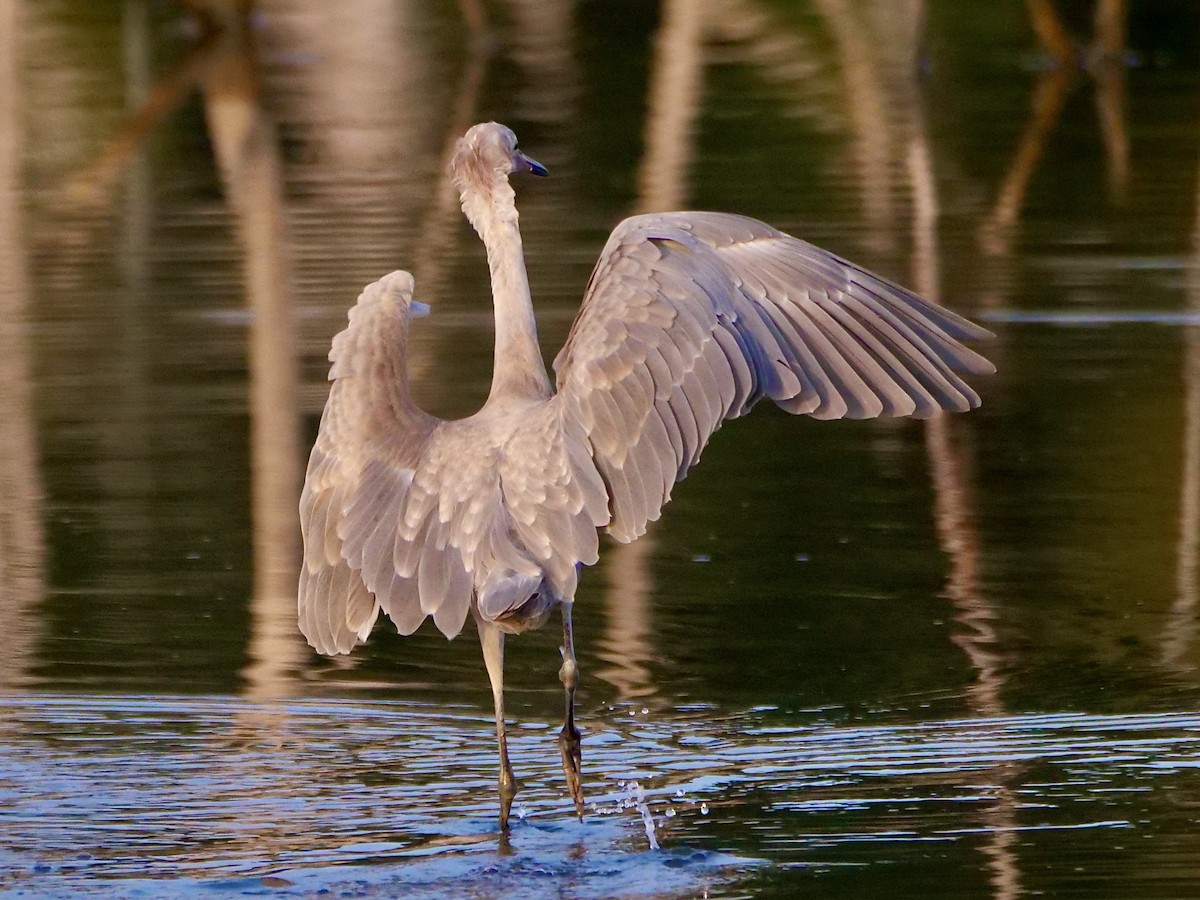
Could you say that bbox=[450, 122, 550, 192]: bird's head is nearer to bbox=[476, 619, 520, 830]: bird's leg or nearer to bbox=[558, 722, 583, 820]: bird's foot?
bbox=[476, 619, 520, 830]: bird's leg

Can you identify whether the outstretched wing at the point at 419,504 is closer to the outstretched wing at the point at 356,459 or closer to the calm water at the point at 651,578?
the outstretched wing at the point at 356,459

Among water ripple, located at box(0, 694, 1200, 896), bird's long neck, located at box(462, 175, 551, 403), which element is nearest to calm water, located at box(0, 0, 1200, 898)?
water ripple, located at box(0, 694, 1200, 896)

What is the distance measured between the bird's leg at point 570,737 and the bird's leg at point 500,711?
163mm

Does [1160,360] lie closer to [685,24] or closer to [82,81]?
[685,24]

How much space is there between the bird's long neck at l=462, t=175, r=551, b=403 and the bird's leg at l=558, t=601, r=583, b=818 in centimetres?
76

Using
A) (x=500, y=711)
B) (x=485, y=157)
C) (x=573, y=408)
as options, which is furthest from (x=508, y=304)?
(x=500, y=711)

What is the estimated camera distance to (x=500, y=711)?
24.2 ft

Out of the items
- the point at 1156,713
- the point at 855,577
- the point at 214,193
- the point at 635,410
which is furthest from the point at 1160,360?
the point at 214,193

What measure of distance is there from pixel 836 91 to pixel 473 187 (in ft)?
70.2

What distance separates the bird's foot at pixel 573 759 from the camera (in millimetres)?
7332

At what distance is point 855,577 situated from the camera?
32.9 ft

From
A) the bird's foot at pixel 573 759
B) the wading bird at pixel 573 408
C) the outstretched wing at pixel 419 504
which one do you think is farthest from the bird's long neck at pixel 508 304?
the bird's foot at pixel 573 759

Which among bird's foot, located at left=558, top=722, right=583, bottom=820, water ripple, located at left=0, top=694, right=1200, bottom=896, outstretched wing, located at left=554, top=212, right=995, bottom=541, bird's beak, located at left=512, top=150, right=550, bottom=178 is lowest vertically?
water ripple, located at left=0, top=694, right=1200, bottom=896

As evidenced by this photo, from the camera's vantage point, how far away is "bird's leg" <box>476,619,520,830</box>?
725 centimetres
